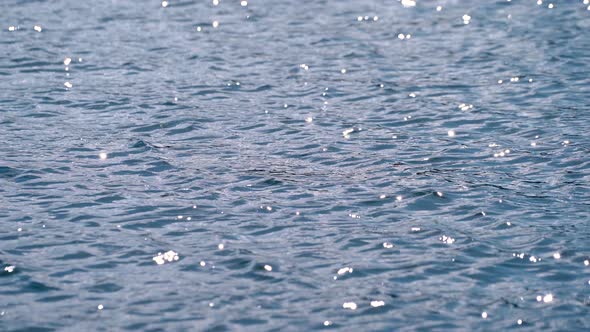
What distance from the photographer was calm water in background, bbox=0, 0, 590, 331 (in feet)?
59.0

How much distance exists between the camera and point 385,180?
2355 centimetres

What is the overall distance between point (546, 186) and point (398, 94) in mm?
7827

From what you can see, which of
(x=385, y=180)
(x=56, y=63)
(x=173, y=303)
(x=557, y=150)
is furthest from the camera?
(x=56, y=63)

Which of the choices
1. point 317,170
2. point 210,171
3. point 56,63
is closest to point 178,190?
point 210,171

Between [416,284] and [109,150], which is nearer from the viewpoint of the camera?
[416,284]

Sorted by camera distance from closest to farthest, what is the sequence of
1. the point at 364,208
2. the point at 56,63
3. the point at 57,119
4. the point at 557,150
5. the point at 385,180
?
1. the point at 364,208
2. the point at 385,180
3. the point at 557,150
4. the point at 57,119
5. the point at 56,63

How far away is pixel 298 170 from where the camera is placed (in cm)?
2436

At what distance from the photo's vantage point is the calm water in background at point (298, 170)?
18.0 m

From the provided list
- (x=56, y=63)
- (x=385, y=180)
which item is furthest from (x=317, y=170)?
(x=56, y=63)

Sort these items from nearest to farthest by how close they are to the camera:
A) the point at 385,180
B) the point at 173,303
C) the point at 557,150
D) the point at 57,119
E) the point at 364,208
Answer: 1. the point at 173,303
2. the point at 364,208
3. the point at 385,180
4. the point at 557,150
5. the point at 57,119

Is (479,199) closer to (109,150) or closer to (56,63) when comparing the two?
(109,150)

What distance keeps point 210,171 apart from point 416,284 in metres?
7.48

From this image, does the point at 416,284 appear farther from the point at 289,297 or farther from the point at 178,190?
the point at 178,190

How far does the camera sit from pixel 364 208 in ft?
72.1
